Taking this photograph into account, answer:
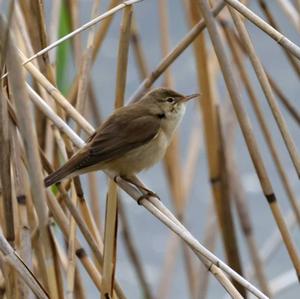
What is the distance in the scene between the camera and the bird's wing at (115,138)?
88.6 inches

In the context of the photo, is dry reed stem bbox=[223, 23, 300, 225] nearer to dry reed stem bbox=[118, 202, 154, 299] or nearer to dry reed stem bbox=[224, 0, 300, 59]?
dry reed stem bbox=[224, 0, 300, 59]

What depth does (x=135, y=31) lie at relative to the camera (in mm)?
3275

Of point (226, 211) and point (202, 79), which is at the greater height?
point (202, 79)

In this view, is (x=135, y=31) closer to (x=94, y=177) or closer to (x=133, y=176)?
(x=94, y=177)

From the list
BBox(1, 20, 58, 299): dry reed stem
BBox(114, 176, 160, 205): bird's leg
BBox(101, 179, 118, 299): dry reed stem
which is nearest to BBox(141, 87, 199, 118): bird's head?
BBox(114, 176, 160, 205): bird's leg

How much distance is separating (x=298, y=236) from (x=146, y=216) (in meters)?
1.16

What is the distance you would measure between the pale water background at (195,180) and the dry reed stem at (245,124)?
2398mm

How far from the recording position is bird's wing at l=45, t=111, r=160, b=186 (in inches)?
88.6

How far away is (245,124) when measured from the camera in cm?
216

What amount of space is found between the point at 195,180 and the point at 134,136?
3.56 m

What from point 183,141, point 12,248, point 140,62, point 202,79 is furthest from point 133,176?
point 183,141

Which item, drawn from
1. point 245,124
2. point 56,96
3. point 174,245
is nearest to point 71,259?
point 56,96

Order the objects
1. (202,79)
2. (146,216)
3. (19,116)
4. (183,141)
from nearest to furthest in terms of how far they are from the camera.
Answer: (19,116) < (202,79) < (146,216) < (183,141)

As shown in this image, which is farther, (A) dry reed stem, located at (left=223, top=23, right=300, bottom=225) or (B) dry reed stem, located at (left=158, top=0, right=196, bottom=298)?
(B) dry reed stem, located at (left=158, top=0, right=196, bottom=298)
